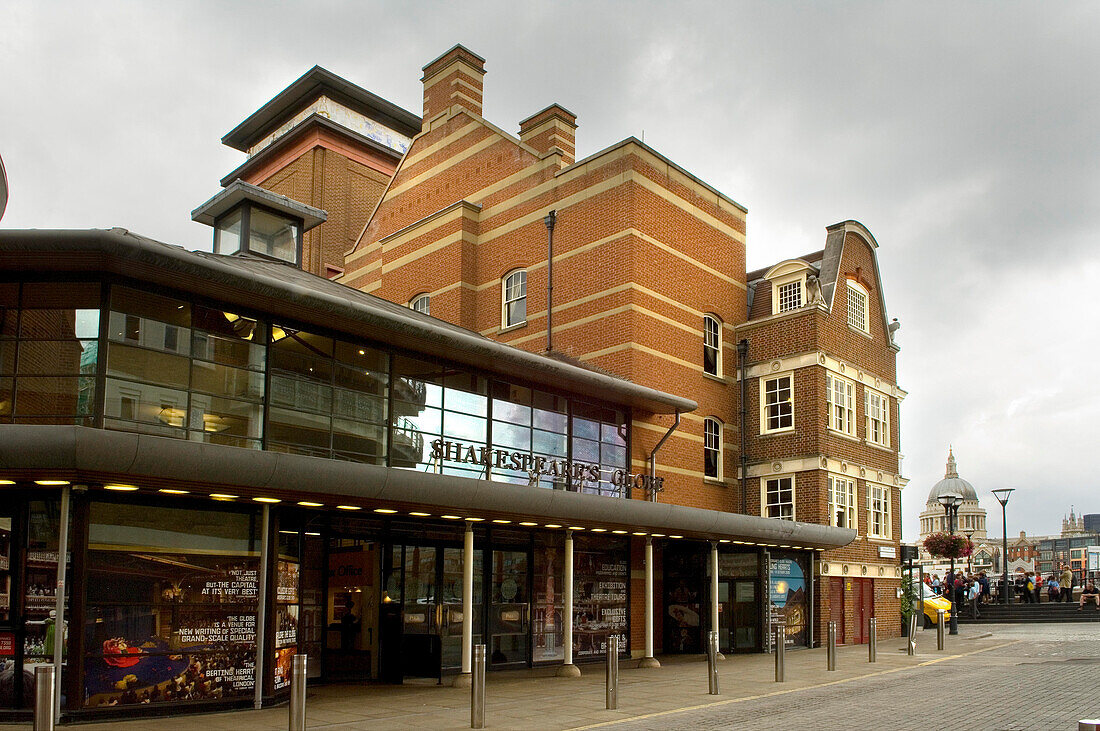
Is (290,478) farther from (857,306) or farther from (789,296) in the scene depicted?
(857,306)

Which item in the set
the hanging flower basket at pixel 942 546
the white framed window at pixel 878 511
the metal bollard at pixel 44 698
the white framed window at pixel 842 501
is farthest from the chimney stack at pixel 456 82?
the hanging flower basket at pixel 942 546

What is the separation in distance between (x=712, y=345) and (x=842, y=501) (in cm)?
550

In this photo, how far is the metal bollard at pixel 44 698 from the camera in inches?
313

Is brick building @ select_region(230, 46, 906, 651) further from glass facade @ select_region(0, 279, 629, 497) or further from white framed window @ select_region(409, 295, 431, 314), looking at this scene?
glass facade @ select_region(0, 279, 629, 497)

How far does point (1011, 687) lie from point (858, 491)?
39.9ft

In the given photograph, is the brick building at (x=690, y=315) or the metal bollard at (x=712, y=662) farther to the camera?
the brick building at (x=690, y=315)

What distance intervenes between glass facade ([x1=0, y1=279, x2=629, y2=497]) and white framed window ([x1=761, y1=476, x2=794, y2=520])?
853 centimetres

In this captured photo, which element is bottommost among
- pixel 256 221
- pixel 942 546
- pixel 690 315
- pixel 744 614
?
pixel 744 614

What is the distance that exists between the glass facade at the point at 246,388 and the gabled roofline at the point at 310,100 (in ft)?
81.7

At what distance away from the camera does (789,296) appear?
27781 millimetres

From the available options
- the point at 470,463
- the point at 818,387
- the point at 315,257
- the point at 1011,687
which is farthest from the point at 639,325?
the point at 315,257

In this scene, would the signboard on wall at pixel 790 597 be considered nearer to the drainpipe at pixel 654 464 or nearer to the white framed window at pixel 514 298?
the drainpipe at pixel 654 464

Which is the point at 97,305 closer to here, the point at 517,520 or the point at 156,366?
the point at 156,366

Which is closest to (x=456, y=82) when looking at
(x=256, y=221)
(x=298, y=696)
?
(x=256, y=221)
